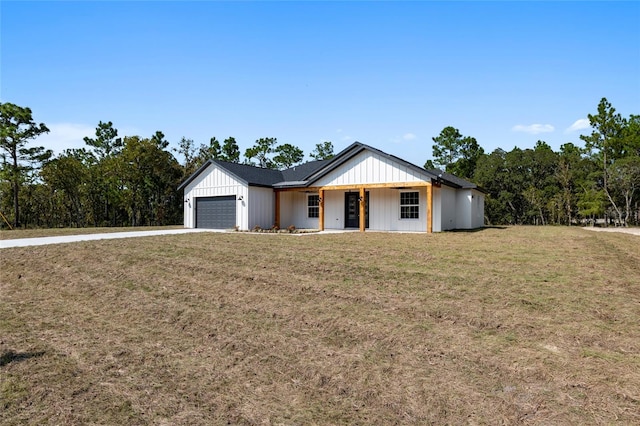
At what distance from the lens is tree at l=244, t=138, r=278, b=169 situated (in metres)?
42.9

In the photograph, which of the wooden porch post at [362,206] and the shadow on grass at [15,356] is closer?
the shadow on grass at [15,356]

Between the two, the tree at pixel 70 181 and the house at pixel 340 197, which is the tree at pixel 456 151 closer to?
the house at pixel 340 197

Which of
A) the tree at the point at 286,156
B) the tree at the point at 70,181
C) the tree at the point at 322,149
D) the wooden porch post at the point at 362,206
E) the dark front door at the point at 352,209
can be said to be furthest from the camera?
the tree at the point at 322,149

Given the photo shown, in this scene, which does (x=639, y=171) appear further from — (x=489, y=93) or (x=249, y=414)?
(x=249, y=414)

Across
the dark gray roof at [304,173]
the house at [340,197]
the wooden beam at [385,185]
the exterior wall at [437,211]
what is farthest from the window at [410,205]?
the dark gray roof at [304,173]

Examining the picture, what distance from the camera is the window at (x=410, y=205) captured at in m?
17.9

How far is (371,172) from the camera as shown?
17.1 meters

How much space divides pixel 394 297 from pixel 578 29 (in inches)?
474

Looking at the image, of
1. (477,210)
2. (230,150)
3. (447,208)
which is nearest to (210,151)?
(230,150)

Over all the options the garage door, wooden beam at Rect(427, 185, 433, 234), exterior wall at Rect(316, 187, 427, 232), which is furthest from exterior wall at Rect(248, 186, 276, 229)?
wooden beam at Rect(427, 185, 433, 234)

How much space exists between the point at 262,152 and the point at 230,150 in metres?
3.88

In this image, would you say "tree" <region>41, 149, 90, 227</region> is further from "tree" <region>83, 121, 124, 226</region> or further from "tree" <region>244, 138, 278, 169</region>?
"tree" <region>244, 138, 278, 169</region>

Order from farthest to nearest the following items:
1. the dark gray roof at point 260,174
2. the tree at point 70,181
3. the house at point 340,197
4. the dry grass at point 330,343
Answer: the tree at point 70,181, the dark gray roof at point 260,174, the house at point 340,197, the dry grass at point 330,343

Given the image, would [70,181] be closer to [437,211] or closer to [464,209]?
[437,211]
